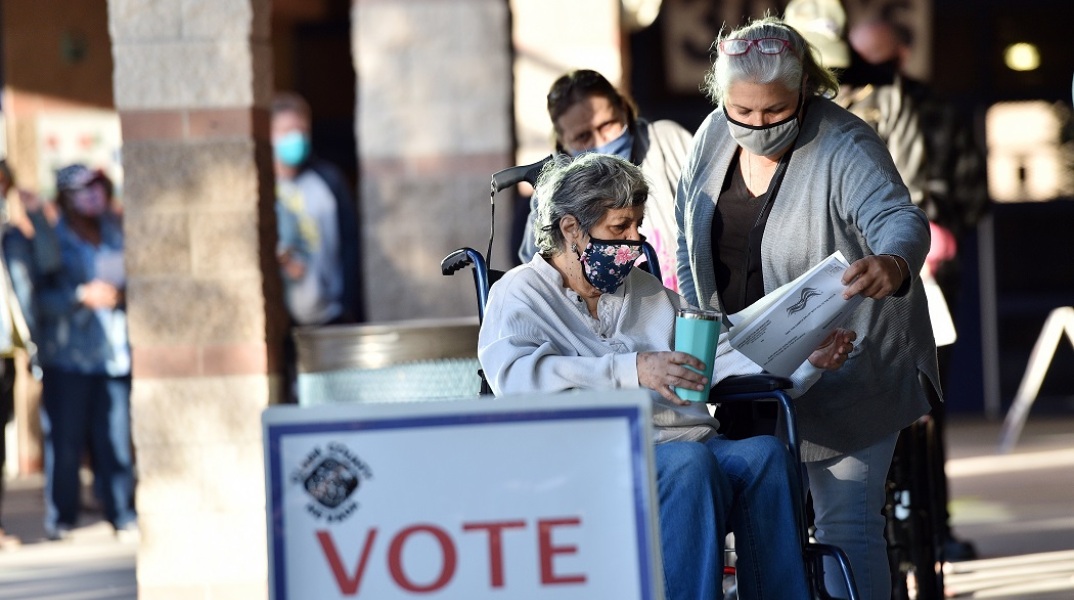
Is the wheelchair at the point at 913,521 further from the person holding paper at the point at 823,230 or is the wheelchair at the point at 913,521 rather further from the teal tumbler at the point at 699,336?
the teal tumbler at the point at 699,336

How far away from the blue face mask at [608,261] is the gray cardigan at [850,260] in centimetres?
58

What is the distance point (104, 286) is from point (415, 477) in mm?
6556

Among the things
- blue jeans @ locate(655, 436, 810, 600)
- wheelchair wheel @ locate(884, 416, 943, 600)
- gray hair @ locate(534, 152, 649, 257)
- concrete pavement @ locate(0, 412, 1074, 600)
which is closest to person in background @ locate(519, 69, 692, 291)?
wheelchair wheel @ locate(884, 416, 943, 600)

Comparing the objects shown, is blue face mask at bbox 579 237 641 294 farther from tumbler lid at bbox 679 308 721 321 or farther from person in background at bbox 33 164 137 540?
person in background at bbox 33 164 137 540

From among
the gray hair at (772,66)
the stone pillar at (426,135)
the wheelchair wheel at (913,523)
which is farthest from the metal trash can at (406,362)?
the stone pillar at (426,135)

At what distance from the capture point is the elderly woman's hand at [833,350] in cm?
445

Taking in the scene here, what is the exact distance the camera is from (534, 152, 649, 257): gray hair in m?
4.29

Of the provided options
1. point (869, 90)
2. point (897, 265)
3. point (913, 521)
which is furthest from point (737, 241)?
point (869, 90)

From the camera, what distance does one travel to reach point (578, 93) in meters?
5.55

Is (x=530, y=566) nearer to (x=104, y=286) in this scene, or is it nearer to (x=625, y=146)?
(x=625, y=146)

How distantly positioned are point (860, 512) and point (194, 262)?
3.02 meters

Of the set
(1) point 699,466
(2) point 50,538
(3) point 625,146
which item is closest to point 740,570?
(1) point 699,466

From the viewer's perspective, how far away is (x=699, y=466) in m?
3.94

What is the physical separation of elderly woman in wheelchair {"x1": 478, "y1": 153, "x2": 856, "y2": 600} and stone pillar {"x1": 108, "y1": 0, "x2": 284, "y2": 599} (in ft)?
8.00
